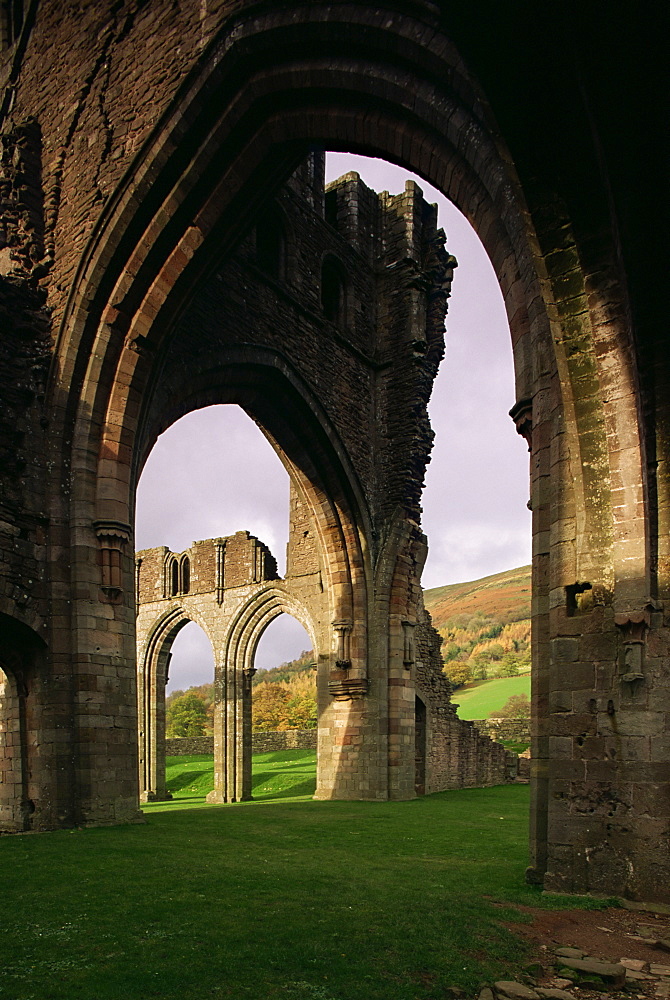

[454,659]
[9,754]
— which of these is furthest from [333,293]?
[454,659]

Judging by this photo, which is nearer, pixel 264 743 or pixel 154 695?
pixel 154 695

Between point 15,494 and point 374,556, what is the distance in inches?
318

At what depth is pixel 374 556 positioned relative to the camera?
52.4 feet

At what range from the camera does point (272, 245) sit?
1466cm

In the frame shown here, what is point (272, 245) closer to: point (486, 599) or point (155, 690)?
point (155, 690)

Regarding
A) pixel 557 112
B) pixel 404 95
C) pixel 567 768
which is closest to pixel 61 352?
pixel 404 95

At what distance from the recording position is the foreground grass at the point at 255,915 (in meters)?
3.49

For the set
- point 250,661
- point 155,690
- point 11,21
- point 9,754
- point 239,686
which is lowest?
point 155,690

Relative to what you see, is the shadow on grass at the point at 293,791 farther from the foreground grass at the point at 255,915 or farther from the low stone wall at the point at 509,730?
the foreground grass at the point at 255,915

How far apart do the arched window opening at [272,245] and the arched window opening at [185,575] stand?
10.7 m

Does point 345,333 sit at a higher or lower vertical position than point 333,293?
lower

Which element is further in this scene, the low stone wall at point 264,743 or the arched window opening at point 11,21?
the low stone wall at point 264,743

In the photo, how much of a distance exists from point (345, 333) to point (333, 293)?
1.01 m

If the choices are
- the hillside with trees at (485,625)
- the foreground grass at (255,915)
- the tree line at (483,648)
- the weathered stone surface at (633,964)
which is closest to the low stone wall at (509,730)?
the foreground grass at (255,915)
